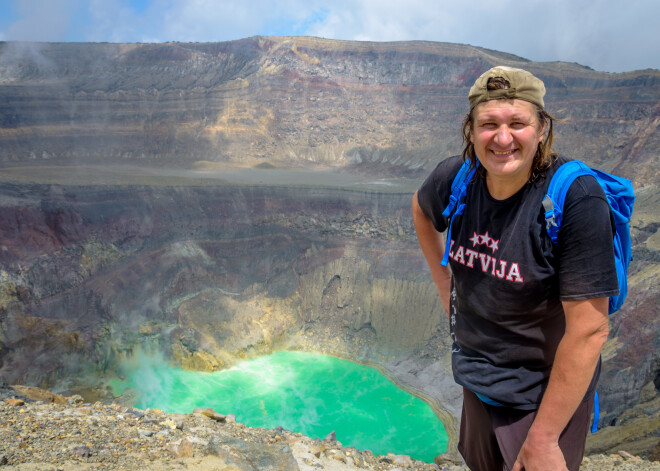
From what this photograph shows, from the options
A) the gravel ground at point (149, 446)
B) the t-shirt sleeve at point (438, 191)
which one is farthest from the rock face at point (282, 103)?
the t-shirt sleeve at point (438, 191)

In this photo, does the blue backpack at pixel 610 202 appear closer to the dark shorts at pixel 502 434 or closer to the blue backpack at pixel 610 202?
the blue backpack at pixel 610 202

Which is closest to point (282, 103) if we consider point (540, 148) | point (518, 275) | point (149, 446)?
point (149, 446)

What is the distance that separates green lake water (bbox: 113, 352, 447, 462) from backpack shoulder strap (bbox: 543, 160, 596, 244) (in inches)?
532

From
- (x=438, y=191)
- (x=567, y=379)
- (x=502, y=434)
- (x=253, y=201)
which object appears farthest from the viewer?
(x=253, y=201)

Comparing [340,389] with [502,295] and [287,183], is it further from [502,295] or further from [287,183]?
[502,295]

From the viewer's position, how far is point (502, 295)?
185 cm

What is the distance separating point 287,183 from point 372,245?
5.25m

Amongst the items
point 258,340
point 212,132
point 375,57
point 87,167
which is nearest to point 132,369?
point 258,340

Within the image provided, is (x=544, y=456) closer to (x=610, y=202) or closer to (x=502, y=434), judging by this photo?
(x=502, y=434)

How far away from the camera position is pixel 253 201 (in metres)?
→ 21.5

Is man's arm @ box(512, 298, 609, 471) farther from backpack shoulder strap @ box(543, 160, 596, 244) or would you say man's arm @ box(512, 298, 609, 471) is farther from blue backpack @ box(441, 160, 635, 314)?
backpack shoulder strap @ box(543, 160, 596, 244)

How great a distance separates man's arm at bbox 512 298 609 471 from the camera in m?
1.68

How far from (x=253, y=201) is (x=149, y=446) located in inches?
687

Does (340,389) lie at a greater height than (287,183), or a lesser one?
lesser
